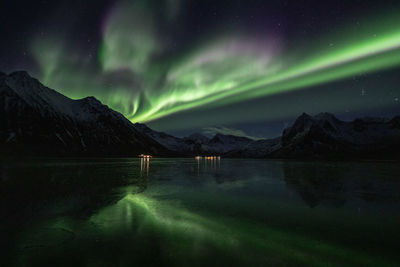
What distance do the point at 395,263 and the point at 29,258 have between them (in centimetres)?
1210

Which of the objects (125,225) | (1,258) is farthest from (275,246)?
(1,258)

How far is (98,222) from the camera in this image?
33.9 ft

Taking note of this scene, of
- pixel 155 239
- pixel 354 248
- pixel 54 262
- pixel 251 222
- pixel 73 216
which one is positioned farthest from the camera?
pixel 73 216

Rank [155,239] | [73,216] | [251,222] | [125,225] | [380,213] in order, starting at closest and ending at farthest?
[155,239], [125,225], [251,222], [73,216], [380,213]

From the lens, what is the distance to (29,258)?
666cm

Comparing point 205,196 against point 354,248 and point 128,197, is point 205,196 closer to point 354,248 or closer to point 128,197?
point 128,197

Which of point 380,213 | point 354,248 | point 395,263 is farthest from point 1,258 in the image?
point 380,213

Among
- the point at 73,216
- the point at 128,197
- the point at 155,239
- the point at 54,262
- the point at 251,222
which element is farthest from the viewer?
the point at 128,197

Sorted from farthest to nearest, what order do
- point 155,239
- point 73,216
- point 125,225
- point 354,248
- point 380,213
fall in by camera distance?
point 380,213, point 73,216, point 125,225, point 155,239, point 354,248

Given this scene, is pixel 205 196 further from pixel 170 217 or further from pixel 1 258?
pixel 1 258

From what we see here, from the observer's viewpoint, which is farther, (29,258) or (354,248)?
(354,248)

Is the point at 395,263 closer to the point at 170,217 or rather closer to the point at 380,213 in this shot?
the point at 380,213

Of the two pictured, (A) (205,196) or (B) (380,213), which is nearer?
(B) (380,213)

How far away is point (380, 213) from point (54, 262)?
16940 millimetres
